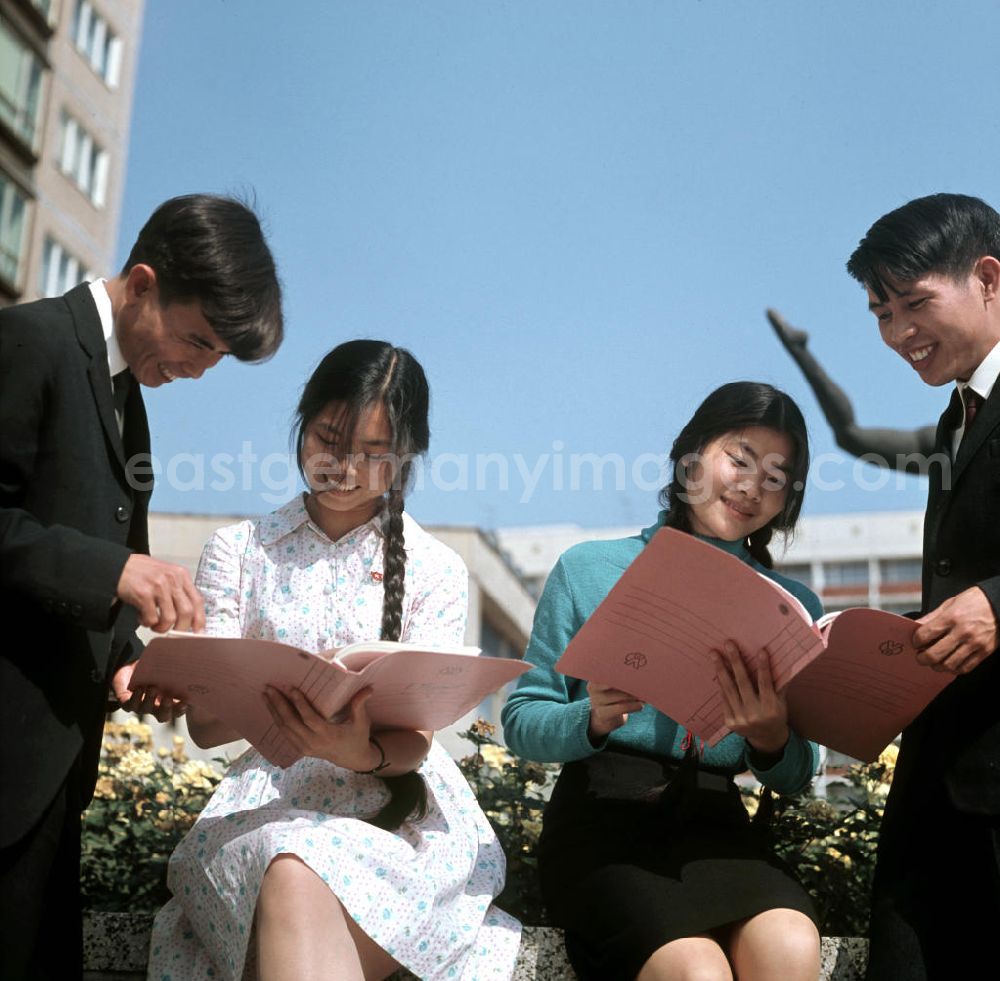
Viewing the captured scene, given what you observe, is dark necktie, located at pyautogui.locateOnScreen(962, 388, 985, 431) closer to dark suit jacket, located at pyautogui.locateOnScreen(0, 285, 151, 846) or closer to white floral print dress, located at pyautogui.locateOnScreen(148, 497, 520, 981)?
white floral print dress, located at pyautogui.locateOnScreen(148, 497, 520, 981)

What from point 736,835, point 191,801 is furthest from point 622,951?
point 191,801

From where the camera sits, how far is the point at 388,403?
279 cm

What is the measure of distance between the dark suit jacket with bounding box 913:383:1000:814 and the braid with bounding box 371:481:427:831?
95 cm

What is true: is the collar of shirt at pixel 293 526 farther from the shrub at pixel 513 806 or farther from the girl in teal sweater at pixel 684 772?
the shrub at pixel 513 806

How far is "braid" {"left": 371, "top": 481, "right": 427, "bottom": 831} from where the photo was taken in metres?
2.53

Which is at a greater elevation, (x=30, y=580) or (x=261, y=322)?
(x=261, y=322)

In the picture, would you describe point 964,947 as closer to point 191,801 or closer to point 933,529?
point 933,529

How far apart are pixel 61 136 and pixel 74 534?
910 inches

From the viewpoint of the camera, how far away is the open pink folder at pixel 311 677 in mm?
2158

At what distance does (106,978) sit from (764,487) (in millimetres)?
1790

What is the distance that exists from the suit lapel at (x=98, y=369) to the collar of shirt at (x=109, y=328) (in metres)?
0.06

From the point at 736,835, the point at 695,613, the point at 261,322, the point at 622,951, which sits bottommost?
the point at 622,951

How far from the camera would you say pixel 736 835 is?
264cm

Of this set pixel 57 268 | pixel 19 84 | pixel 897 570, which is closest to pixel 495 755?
pixel 19 84
